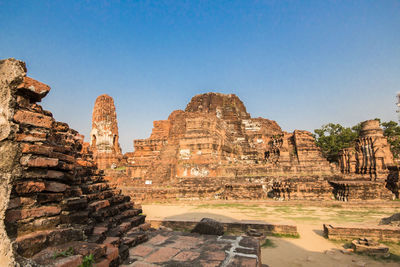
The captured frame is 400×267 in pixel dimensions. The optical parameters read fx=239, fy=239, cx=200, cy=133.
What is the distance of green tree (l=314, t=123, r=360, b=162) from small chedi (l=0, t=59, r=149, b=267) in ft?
84.1

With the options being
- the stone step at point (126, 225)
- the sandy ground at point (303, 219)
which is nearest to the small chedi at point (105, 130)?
the sandy ground at point (303, 219)

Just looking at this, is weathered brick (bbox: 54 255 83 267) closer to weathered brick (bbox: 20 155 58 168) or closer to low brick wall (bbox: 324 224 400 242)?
weathered brick (bbox: 20 155 58 168)

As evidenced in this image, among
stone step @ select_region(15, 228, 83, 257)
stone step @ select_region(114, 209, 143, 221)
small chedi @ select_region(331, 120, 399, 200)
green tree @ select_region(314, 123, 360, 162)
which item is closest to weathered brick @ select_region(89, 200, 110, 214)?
stone step @ select_region(114, 209, 143, 221)

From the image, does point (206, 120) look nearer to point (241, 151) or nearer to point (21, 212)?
point (241, 151)

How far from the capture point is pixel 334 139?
90.4 feet

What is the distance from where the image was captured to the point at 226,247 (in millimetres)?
3359

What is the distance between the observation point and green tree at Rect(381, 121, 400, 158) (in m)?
24.1

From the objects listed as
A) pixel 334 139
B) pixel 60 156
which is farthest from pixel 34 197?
pixel 334 139

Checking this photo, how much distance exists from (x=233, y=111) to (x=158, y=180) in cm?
1356

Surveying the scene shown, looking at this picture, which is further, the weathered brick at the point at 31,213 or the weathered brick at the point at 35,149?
the weathered brick at the point at 35,149

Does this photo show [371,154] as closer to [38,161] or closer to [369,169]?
[369,169]

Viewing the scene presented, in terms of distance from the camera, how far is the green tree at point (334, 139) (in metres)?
25.7

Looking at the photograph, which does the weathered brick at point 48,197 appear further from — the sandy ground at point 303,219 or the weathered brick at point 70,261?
the sandy ground at point 303,219

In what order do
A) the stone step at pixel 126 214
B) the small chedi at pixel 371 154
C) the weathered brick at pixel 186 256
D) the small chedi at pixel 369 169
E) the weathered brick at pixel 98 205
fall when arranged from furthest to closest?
the small chedi at pixel 371 154 < the small chedi at pixel 369 169 < the stone step at pixel 126 214 < the weathered brick at pixel 98 205 < the weathered brick at pixel 186 256
